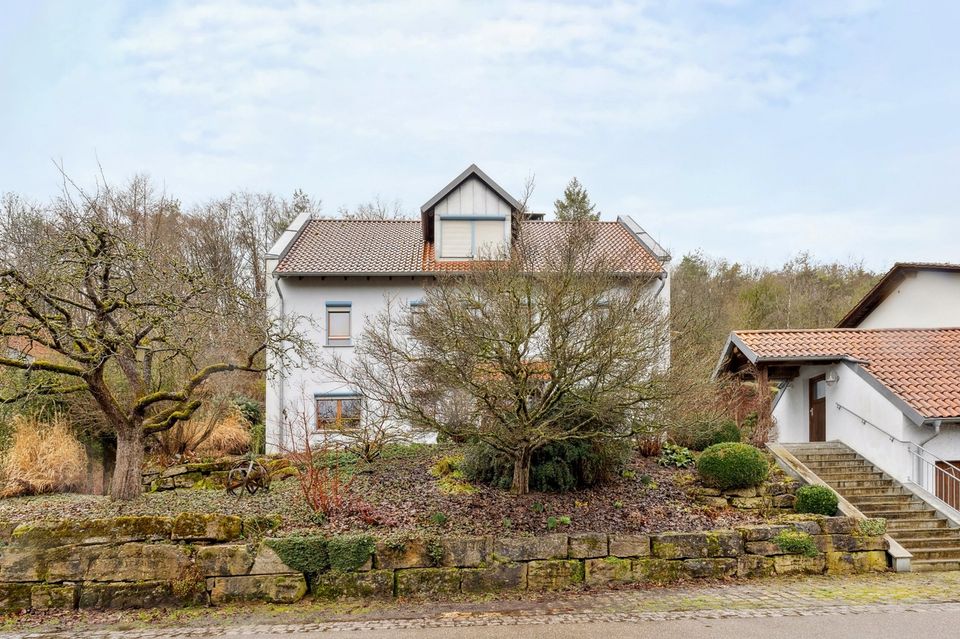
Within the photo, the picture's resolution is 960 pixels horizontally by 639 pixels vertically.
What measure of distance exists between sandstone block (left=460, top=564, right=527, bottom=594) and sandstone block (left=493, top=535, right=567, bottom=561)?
0.49 ft

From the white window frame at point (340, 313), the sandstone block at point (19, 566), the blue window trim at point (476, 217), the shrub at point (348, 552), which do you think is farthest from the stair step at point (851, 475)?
the sandstone block at point (19, 566)

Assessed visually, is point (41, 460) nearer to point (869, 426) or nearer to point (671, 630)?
point (671, 630)

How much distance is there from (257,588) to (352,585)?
1.30 meters

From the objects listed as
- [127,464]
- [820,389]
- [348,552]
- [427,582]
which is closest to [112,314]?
[127,464]

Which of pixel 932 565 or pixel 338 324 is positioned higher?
pixel 338 324

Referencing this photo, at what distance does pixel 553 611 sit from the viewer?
348 inches

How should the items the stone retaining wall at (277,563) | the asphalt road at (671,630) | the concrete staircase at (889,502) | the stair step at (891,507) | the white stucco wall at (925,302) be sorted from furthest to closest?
the white stucco wall at (925,302) < the stair step at (891,507) < the concrete staircase at (889,502) < the stone retaining wall at (277,563) < the asphalt road at (671,630)

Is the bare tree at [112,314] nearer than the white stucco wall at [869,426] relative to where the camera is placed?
Yes

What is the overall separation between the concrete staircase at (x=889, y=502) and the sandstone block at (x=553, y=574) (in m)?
6.20

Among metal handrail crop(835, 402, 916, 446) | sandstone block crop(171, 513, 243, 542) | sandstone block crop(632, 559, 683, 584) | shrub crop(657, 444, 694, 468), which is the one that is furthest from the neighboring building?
sandstone block crop(632, 559, 683, 584)

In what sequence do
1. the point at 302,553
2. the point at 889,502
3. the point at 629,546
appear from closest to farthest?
the point at 302,553 → the point at 629,546 → the point at 889,502

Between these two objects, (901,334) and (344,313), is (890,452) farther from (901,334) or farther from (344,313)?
(344,313)

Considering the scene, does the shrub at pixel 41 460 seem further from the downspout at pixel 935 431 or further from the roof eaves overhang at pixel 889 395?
the downspout at pixel 935 431

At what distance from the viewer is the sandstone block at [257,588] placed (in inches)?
360
